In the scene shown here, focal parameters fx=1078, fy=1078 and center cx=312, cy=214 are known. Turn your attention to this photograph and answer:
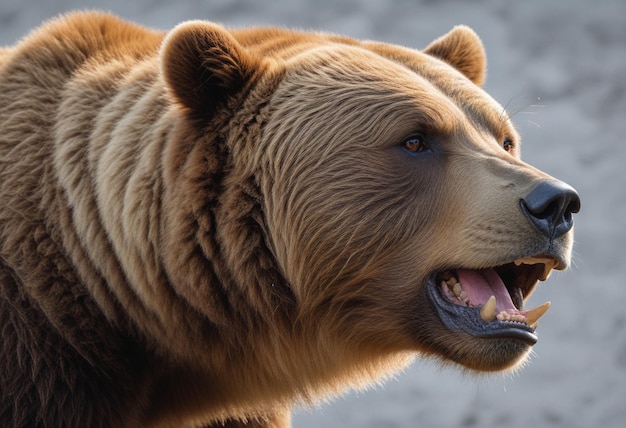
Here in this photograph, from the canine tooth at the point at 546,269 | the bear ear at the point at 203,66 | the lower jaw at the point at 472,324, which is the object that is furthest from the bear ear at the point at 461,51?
the lower jaw at the point at 472,324

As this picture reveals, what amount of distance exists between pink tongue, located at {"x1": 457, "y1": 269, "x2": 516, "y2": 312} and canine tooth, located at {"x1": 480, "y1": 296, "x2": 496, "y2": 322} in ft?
0.25

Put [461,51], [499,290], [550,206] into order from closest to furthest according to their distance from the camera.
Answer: [550,206] < [499,290] < [461,51]

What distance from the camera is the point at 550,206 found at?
11.7 ft

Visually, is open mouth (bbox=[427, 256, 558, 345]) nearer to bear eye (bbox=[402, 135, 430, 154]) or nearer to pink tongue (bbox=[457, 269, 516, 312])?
pink tongue (bbox=[457, 269, 516, 312])

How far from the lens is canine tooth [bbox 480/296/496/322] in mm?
3613

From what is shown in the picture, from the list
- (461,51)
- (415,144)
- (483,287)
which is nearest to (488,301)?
(483,287)

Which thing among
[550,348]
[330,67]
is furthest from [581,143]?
[330,67]

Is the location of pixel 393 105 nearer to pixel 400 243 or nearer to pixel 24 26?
pixel 400 243

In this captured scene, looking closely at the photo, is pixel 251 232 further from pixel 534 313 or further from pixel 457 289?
pixel 534 313

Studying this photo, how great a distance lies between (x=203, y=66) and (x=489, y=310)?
1323 millimetres

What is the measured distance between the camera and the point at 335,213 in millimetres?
3824

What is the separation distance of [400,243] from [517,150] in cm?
83

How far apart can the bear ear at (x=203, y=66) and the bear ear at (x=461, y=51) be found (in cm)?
105

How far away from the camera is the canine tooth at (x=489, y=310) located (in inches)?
142
